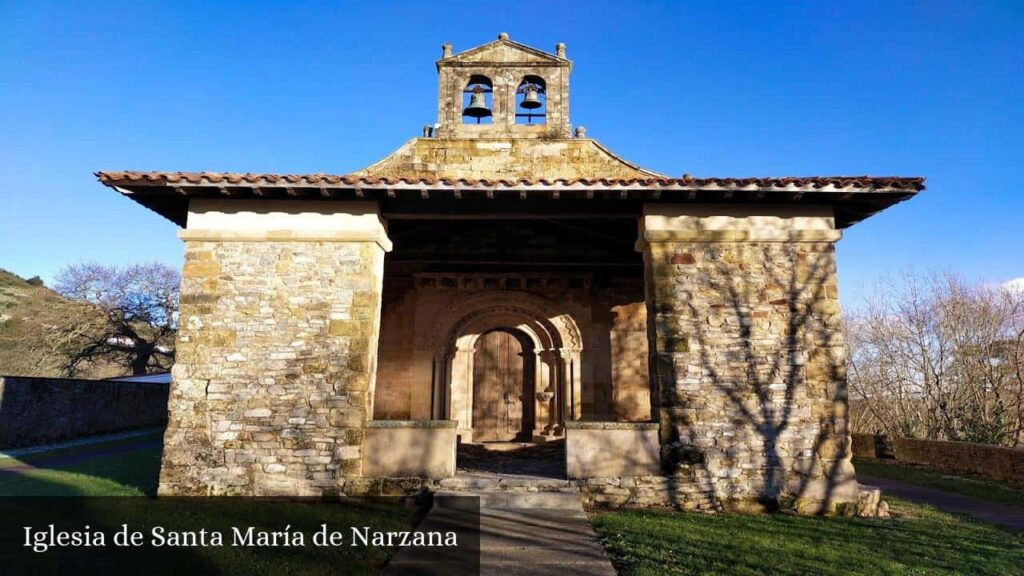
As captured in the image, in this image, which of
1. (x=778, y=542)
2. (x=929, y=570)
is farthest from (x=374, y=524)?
(x=929, y=570)

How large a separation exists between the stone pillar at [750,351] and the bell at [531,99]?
406cm

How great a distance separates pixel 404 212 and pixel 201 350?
285 centimetres

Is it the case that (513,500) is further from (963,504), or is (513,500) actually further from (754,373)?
(963,504)

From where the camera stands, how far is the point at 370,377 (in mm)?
6312

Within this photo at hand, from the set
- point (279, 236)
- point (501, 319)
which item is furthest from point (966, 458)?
point (279, 236)

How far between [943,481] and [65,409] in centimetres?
1795

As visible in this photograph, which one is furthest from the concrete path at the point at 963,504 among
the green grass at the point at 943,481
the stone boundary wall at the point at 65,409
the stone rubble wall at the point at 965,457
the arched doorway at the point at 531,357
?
the stone boundary wall at the point at 65,409

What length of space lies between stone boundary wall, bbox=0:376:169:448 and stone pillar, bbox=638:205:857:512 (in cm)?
1273

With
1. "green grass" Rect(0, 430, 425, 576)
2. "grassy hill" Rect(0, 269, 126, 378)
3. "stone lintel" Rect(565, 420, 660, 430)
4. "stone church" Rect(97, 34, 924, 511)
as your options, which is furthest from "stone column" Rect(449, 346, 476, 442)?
"grassy hill" Rect(0, 269, 126, 378)

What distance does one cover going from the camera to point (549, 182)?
611 cm

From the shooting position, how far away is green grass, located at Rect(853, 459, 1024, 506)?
754 cm

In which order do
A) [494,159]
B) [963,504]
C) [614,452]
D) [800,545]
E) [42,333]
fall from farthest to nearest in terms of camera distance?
[42,333]
[494,159]
[963,504]
[614,452]
[800,545]

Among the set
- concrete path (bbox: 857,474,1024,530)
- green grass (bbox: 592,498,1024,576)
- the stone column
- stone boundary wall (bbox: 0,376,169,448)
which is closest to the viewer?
green grass (bbox: 592,498,1024,576)

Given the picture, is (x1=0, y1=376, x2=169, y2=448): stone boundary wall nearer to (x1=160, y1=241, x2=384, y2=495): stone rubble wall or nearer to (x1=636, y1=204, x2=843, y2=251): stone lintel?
(x1=160, y1=241, x2=384, y2=495): stone rubble wall
